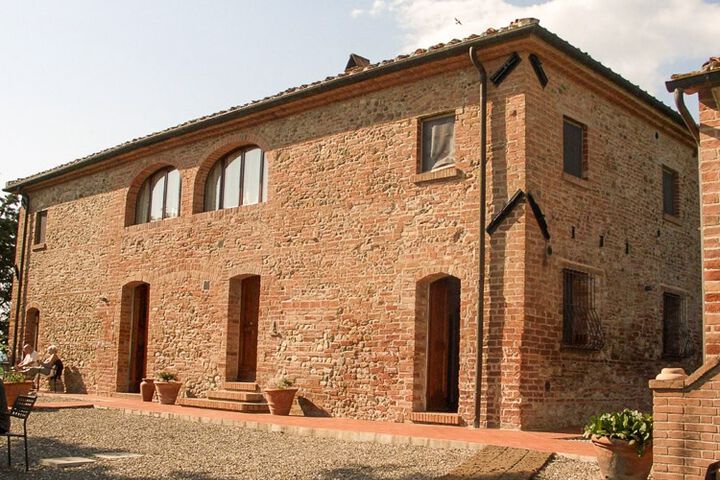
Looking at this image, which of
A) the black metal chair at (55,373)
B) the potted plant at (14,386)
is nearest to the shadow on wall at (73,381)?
the black metal chair at (55,373)

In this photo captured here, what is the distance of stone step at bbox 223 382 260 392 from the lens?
14023 millimetres

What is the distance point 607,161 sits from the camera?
1266 cm

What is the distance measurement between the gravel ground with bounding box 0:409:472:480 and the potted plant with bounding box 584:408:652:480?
1.52m

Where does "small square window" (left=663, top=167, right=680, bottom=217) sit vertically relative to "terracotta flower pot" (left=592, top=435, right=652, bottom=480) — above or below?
above

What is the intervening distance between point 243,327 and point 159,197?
4.14 metres

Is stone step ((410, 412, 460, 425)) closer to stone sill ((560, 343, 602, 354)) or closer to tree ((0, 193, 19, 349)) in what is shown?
stone sill ((560, 343, 602, 354))

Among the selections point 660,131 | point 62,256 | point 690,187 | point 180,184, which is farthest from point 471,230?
point 62,256

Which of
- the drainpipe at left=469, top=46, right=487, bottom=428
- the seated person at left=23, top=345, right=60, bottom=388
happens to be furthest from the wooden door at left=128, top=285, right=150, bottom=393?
the drainpipe at left=469, top=46, right=487, bottom=428

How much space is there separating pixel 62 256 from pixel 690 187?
579 inches

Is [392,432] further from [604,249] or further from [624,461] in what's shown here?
[604,249]

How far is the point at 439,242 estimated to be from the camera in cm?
1161

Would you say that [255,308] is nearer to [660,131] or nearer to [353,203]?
[353,203]

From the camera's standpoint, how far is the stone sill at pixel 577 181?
1169 centimetres

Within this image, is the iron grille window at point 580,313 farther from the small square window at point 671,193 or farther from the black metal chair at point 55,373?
the black metal chair at point 55,373
